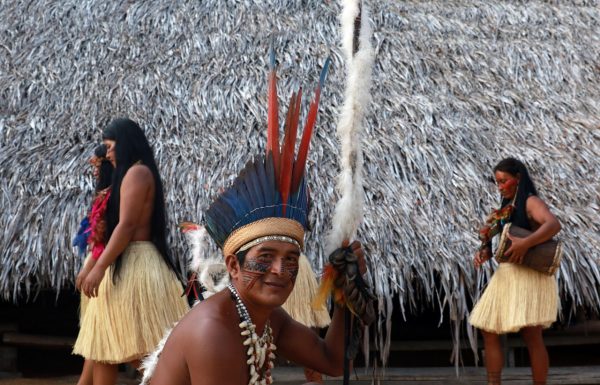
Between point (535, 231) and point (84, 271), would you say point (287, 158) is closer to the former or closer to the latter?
point (84, 271)

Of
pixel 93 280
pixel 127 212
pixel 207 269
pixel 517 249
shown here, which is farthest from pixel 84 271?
pixel 517 249

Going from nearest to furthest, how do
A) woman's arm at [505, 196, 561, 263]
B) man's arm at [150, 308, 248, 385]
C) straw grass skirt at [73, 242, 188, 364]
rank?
man's arm at [150, 308, 248, 385] → straw grass skirt at [73, 242, 188, 364] → woman's arm at [505, 196, 561, 263]

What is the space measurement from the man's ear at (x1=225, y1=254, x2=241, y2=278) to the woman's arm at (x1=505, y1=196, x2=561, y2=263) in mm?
3025

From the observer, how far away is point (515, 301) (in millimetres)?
5367

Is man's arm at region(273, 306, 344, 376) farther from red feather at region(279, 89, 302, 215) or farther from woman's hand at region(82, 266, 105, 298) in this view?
woman's hand at region(82, 266, 105, 298)

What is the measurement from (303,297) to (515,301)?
1232 mm

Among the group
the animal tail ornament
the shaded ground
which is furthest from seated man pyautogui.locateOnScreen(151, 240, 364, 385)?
the shaded ground

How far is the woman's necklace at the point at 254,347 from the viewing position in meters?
2.55

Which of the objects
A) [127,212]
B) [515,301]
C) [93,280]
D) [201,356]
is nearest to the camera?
[201,356]

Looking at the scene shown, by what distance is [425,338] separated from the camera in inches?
289

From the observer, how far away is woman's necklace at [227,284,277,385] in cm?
255

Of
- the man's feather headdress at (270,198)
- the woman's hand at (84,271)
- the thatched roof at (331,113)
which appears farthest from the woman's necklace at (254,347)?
the thatched roof at (331,113)

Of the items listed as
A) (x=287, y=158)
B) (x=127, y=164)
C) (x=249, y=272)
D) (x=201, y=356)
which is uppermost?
(x=127, y=164)

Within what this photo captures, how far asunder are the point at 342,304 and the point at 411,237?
113 inches
